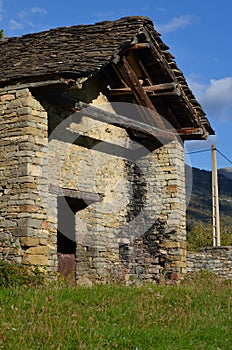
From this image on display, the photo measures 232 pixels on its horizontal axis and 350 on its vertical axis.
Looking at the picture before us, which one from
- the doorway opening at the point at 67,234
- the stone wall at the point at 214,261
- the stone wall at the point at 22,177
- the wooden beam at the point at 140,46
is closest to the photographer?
the stone wall at the point at 22,177

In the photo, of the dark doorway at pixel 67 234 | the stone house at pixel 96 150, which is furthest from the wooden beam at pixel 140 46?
the dark doorway at pixel 67 234

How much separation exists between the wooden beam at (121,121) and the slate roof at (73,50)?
3.45ft

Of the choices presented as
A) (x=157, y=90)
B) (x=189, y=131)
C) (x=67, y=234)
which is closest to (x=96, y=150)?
(x=157, y=90)

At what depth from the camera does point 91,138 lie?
43.3ft

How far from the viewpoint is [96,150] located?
13344 mm

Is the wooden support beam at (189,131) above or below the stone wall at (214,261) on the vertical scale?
above

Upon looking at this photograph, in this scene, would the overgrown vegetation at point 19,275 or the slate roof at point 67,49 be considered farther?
the slate roof at point 67,49

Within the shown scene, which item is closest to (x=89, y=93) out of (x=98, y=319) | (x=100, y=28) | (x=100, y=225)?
(x=100, y=28)

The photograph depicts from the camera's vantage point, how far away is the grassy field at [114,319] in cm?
645

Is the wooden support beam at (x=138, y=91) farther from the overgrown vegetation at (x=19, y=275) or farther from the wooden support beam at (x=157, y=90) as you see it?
the overgrown vegetation at (x=19, y=275)

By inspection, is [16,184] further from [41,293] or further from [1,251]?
[41,293]

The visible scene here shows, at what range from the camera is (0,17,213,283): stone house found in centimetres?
1038

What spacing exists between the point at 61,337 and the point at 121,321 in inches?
41.6

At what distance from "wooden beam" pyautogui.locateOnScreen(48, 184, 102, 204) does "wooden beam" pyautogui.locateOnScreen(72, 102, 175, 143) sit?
149 centimetres
